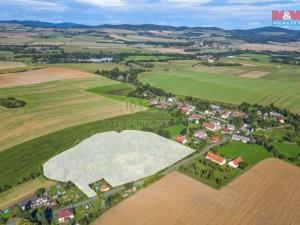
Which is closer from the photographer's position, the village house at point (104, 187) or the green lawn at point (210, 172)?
the village house at point (104, 187)

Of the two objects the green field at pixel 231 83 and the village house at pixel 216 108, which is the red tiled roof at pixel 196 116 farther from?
the green field at pixel 231 83

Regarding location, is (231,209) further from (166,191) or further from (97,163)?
(97,163)

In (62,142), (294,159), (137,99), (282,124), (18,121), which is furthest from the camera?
(137,99)

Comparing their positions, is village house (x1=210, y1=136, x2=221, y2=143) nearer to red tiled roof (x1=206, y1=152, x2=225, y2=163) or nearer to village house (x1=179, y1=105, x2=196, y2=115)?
red tiled roof (x1=206, y1=152, x2=225, y2=163)

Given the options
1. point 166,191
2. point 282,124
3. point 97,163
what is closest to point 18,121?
point 97,163

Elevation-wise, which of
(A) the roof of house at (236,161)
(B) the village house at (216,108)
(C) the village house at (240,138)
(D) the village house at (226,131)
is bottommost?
(A) the roof of house at (236,161)

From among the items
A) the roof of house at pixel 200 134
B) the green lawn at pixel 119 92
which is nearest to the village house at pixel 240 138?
the roof of house at pixel 200 134

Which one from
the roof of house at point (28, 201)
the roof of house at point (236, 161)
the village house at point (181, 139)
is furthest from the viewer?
the village house at point (181, 139)
